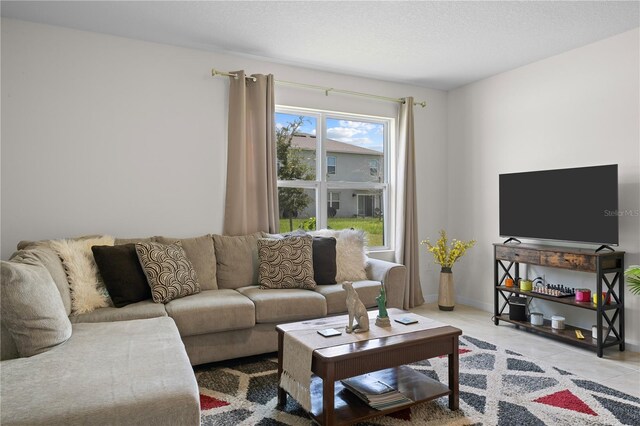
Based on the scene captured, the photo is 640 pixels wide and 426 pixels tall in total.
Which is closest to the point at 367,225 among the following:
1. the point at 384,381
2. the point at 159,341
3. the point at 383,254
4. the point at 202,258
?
the point at 383,254

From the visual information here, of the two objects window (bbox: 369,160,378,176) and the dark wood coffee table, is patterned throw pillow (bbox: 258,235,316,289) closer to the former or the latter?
the dark wood coffee table

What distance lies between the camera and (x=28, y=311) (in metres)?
1.92

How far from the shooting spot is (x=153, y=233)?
373 cm

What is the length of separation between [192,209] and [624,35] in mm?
4044

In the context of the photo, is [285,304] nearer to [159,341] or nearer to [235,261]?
[235,261]

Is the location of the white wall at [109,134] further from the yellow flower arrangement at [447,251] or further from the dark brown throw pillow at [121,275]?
the yellow flower arrangement at [447,251]

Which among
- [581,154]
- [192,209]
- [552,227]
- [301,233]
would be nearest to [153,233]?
[192,209]

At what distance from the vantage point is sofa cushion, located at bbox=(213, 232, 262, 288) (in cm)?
356

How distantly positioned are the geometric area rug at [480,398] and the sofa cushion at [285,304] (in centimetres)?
35

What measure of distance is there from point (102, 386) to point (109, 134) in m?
2.57

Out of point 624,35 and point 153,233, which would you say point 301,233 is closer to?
point 153,233

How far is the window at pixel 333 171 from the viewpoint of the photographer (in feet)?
14.6

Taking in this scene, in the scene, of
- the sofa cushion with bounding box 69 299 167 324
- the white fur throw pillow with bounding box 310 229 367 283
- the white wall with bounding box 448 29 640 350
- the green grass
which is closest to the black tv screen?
the white wall with bounding box 448 29 640 350

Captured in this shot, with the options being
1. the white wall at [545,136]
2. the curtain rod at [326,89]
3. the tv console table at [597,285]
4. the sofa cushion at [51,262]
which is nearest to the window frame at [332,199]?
the curtain rod at [326,89]
